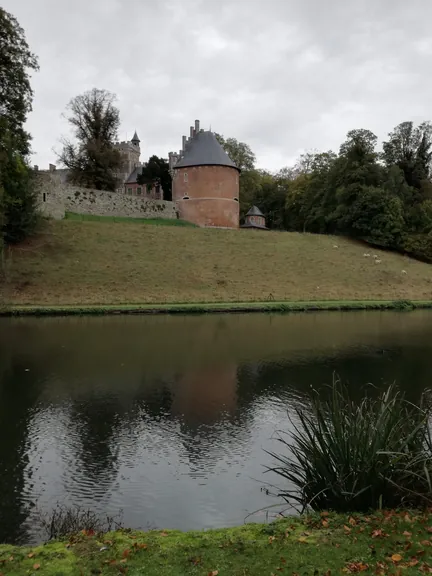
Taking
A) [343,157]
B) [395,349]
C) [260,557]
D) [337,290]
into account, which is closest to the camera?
[260,557]

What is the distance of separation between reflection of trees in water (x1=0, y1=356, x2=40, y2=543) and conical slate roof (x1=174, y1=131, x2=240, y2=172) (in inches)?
1465

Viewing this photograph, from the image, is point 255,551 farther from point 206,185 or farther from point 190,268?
point 206,185

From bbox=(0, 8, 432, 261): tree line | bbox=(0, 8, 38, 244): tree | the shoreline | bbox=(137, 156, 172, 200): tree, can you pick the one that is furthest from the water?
bbox=(137, 156, 172, 200): tree

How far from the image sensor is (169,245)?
38375mm

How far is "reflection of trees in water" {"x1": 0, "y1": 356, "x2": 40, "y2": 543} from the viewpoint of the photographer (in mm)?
5584

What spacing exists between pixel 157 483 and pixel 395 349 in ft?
37.3

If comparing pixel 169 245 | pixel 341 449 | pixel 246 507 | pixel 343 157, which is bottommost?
pixel 246 507

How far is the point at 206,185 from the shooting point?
1902 inches

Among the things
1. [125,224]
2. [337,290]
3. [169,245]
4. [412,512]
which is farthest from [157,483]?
[125,224]

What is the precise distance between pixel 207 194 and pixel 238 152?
50.4 feet

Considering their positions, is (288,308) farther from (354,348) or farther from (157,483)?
(157,483)

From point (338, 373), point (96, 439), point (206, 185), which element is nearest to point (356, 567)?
point (96, 439)

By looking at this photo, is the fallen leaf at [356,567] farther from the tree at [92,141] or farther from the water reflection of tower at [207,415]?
the tree at [92,141]

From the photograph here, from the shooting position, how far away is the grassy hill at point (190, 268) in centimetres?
2905
